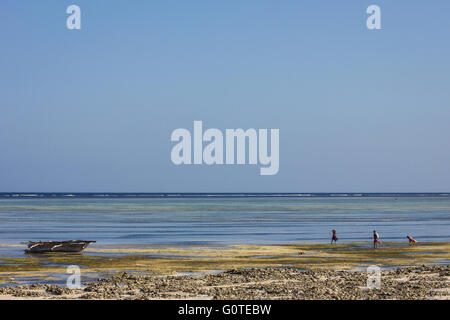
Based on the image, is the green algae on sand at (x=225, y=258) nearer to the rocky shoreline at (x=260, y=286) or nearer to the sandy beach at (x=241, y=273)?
the sandy beach at (x=241, y=273)

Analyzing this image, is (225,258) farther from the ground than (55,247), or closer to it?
closer to it

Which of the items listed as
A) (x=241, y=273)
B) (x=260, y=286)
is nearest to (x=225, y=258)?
(x=241, y=273)

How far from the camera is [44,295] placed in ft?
87.0

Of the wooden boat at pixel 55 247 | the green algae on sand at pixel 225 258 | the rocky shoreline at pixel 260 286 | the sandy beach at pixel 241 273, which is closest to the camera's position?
the rocky shoreline at pixel 260 286

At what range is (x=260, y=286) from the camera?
93.2 feet

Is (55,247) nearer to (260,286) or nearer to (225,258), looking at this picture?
(225,258)

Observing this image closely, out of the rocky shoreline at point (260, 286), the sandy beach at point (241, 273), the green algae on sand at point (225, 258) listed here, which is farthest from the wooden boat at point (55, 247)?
the rocky shoreline at point (260, 286)

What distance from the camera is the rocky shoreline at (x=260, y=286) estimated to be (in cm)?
2602

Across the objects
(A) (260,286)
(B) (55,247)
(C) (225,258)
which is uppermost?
(A) (260,286)

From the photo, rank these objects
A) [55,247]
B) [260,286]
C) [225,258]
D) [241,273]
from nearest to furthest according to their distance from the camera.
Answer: [260,286]
[241,273]
[225,258]
[55,247]

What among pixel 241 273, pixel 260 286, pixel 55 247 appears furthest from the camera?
pixel 55 247

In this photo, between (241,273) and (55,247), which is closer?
(241,273)

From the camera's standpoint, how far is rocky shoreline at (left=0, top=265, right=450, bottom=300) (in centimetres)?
2602
